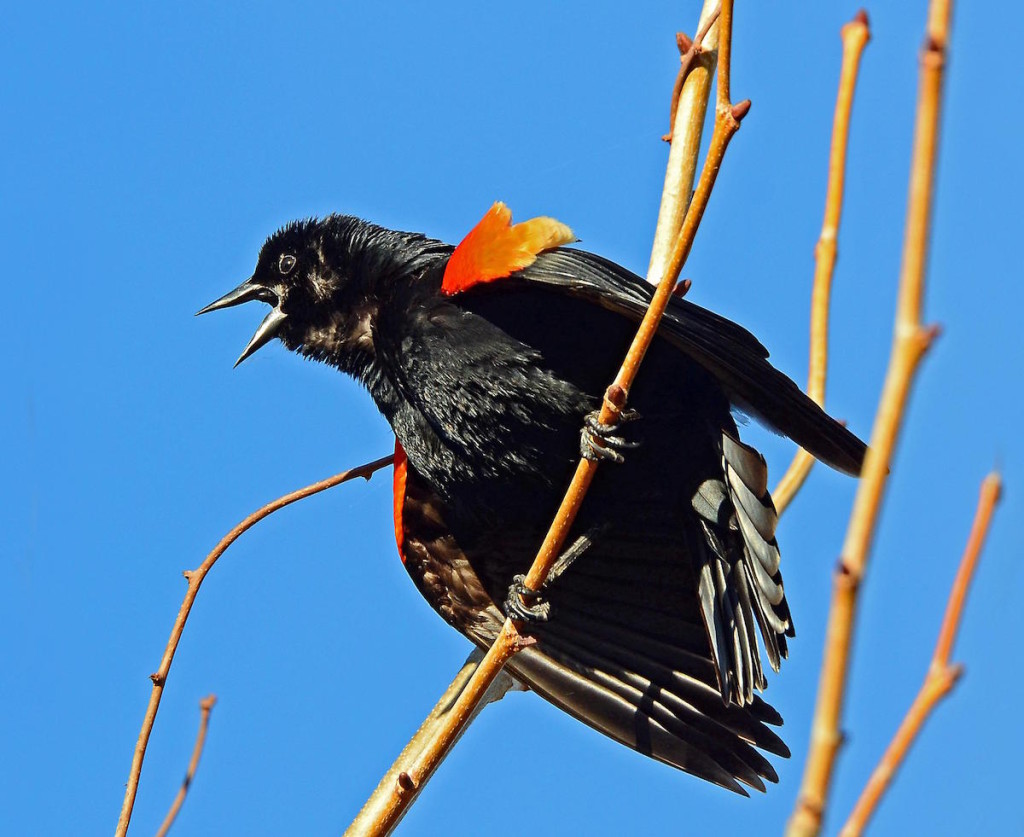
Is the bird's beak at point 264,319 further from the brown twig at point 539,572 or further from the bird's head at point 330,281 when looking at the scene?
the brown twig at point 539,572

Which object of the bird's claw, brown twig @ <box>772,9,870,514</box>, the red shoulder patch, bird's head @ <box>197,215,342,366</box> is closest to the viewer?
brown twig @ <box>772,9,870,514</box>

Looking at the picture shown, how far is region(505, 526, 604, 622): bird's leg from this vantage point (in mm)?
3282

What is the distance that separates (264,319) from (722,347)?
6.39ft

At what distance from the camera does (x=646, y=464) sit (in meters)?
3.85

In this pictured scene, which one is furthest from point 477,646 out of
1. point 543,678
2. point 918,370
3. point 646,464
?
point 918,370

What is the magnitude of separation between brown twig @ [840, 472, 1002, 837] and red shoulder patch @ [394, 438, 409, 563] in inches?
121

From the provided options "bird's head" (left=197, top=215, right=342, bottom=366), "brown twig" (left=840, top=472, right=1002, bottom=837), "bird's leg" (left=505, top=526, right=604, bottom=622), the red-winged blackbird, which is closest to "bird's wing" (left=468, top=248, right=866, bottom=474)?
the red-winged blackbird

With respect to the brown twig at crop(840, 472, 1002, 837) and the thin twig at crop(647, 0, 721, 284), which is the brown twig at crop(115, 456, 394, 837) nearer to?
the thin twig at crop(647, 0, 721, 284)

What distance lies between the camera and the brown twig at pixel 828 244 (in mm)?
1836

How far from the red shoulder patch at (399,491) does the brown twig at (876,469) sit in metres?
3.12

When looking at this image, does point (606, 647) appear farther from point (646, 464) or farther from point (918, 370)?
point (918, 370)

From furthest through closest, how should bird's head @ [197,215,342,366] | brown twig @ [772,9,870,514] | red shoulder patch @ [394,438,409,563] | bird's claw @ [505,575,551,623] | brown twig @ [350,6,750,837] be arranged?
bird's head @ [197,215,342,366] < red shoulder patch @ [394,438,409,563] < bird's claw @ [505,575,551,623] < brown twig @ [350,6,750,837] < brown twig @ [772,9,870,514]

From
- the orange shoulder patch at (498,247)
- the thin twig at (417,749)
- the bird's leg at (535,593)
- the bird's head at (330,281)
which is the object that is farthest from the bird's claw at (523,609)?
the bird's head at (330,281)

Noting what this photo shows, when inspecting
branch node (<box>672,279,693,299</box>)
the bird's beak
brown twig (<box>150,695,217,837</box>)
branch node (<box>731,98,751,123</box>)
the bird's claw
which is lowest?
brown twig (<box>150,695,217,837</box>)
